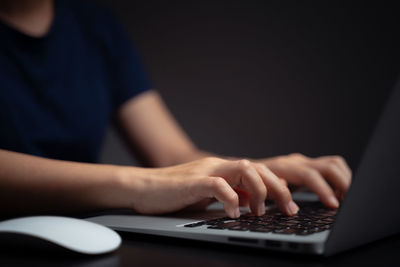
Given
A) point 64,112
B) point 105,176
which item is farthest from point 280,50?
point 105,176

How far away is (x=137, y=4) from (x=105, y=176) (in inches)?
58.6

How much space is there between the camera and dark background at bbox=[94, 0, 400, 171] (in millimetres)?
1465

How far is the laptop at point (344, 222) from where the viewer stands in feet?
1.21

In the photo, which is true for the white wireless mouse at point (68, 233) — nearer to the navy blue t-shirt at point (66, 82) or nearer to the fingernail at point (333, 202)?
the fingernail at point (333, 202)

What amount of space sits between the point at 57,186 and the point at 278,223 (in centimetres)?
34

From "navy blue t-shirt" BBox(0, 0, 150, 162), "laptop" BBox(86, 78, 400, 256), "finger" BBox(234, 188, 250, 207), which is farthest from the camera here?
"navy blue t-shirt" BBox(0, 0, 150, 162)

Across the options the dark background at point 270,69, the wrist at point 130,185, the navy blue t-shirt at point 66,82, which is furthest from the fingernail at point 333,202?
the dark background at point 270,69

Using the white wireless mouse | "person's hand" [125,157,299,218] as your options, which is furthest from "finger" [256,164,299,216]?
the white wireless mouse

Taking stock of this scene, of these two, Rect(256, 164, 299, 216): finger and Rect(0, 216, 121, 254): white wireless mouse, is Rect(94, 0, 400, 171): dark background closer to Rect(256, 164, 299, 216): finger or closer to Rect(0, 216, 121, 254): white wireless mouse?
Rect(256, 164, 299, 216): finger

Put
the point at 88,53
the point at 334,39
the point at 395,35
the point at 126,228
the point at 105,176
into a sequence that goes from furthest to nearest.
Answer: the point at 334,39
the point at 395,35
the point at 88,53
the point at 105,176
the point at 126,228

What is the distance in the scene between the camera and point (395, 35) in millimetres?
1409

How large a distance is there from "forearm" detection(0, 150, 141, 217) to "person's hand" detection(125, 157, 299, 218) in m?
0.03

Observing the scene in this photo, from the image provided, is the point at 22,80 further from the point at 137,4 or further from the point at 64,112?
the point at 137,4

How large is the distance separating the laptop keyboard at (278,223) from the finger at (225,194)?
0.01 m
